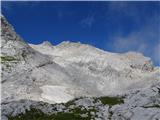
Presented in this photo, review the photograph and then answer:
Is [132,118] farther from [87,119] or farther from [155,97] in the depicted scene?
[155,97]

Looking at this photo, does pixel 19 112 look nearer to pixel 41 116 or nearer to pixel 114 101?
pixel 41 116

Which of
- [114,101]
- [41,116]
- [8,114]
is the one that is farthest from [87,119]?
[114,101]

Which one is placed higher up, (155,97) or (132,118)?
(155,97)

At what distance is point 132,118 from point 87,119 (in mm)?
8128

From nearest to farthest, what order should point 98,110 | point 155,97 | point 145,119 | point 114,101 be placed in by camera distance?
point 145,119
point 98,110
point 155,97
point 114,101

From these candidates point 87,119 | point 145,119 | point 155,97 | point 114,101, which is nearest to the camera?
point 145,119

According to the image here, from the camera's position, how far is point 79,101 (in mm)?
77625

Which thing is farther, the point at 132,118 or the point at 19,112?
the point at 19,112

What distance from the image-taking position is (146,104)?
69.6 m

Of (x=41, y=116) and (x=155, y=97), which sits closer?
(x=41, y=116)

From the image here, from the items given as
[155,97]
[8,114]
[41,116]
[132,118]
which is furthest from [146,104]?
[8,114]

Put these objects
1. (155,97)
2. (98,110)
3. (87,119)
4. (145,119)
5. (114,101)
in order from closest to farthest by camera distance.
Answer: (145,119), (87,119), (98,110), (155,97), (114,101)

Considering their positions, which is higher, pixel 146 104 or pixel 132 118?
pixel 146 104

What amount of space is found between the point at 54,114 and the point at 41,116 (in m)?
2.16
